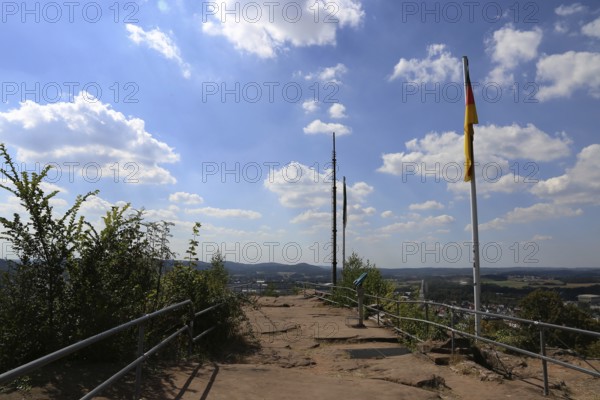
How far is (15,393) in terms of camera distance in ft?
15.0

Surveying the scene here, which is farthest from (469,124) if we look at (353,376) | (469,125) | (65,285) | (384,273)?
(65,285)

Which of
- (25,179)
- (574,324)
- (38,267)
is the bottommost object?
(574,324)

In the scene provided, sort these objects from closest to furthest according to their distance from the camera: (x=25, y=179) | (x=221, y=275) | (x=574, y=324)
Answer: (x=25, y=179)
(x=221, y=275)
(x=574, y=324)

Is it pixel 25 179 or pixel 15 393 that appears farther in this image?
pixel 25 179

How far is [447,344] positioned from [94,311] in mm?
6375

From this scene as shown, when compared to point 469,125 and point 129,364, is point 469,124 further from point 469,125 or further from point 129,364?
point 129,364

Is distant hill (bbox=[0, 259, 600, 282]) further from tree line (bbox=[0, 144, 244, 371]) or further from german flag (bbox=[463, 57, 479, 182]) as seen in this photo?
german flag (bbox=[463, 57, 479, 182])

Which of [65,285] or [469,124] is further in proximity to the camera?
[469,124]

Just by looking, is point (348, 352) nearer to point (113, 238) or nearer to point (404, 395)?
point (404, 395)

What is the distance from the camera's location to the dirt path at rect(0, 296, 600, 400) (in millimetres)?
5844

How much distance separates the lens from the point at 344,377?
7.35 meters

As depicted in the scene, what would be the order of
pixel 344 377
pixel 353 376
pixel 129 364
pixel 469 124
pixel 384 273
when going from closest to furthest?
1. pixel 129 364
2. pixel 344 377
3. pixel 353 376
4. pixel 469 124
5. pixel 384 273

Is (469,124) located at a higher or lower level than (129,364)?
higher

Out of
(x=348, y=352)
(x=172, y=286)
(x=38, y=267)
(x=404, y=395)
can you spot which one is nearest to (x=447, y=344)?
(x=348, y=352)
